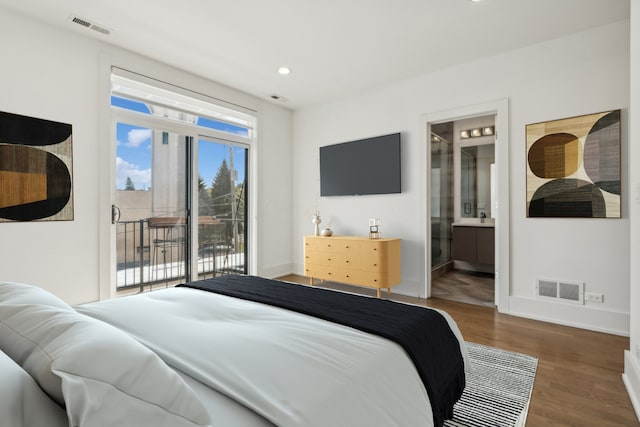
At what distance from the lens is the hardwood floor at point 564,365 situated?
181 centimetres

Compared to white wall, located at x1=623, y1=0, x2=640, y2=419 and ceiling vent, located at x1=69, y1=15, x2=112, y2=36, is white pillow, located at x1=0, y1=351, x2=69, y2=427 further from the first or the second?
ceiling vent, located at x1=69, y1=15, x2=112, y2=36

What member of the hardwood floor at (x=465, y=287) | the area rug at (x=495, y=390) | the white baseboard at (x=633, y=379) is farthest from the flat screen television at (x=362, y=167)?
the white baseboard at (x=633, y=379)

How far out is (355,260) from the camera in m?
4.22

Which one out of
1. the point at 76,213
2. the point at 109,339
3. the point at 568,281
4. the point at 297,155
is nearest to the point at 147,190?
the point at 76,213

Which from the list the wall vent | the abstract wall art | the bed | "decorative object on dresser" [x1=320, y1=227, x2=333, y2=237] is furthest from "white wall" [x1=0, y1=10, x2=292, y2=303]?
the wall vent

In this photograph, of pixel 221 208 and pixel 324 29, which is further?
pixel 221 208

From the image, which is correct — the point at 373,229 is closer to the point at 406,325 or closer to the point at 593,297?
the point at 593,297

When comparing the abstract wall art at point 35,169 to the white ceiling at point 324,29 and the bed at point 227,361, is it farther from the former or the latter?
the bed at point 227,361

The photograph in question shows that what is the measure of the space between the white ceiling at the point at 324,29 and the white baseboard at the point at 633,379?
2679mm

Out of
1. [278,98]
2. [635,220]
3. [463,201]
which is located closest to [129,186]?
[278,98]

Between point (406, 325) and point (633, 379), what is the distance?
1602mm

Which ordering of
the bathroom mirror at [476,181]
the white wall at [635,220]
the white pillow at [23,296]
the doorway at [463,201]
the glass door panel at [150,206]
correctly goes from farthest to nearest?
the bathroom mirror at [476,181]
the doorway at [463,201]
the glass door panel at [150,206]
the white wall at [635,220]
the white pillow at [23,296]

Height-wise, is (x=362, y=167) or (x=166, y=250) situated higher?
(x=362, y=167)

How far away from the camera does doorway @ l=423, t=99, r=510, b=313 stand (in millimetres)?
3541
